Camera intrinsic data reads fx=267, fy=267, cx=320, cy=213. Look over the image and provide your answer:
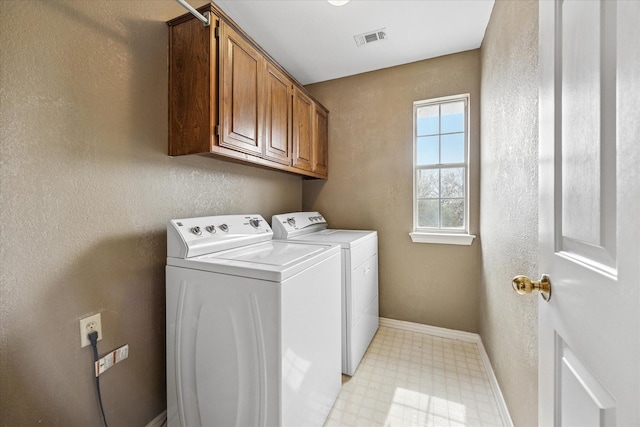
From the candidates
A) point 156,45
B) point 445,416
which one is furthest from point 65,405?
point 445,416

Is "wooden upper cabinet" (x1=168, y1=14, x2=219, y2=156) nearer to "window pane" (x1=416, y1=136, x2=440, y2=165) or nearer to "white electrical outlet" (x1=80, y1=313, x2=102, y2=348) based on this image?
"white electrical outlet" (x1=80, y1=313, x2=102, y2=348)

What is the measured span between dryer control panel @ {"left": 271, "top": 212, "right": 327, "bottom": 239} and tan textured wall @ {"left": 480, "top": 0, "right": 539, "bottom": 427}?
143 centimetres

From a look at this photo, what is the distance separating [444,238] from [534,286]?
177 centimetres

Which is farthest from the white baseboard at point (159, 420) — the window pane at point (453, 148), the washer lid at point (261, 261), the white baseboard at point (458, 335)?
the window pane at point (453, 148)

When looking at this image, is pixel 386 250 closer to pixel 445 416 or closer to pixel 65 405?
pixel 445 416

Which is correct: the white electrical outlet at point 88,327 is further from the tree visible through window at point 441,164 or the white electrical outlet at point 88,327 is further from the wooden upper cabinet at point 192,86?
the tree visible through window at point 441,164

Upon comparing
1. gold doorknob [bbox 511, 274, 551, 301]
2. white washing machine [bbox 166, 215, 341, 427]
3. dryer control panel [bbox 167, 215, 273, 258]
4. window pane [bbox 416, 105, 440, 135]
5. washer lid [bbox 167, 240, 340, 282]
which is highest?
window pane [bbox 416, 105, 440, 135]

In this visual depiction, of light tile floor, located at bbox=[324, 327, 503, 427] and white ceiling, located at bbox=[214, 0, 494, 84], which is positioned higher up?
white ceiling, located at bbox=[214, 0, 494, 84]

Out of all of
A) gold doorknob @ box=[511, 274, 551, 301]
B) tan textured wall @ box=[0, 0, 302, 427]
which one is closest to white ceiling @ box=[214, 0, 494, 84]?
tan textured wall @ box=[0, 0, 302, 427]

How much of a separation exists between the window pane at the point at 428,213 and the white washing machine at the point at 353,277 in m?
0.46

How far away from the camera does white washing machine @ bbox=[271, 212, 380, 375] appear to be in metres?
1.89

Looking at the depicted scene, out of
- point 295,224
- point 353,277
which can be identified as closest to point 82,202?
point 295,224

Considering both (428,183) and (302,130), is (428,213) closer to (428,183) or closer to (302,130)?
(428,183)

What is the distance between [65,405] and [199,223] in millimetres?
917
